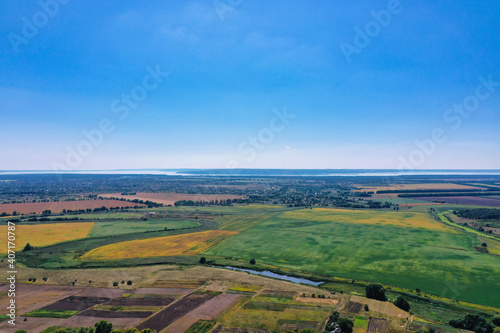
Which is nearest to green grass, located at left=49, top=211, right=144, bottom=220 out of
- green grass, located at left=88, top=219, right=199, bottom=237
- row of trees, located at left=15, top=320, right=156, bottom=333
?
green grass, located at left=88, top=219, right=199, bottom=237

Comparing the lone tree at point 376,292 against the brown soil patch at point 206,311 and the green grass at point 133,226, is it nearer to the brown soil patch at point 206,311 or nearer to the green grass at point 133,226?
the brown soil patch at point 206,311

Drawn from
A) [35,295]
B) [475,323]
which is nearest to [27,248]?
[35,295]

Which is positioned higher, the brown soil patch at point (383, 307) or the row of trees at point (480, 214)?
the row of trees at point (480, 214)

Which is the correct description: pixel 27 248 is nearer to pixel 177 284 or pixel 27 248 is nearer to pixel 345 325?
pixel 177 284

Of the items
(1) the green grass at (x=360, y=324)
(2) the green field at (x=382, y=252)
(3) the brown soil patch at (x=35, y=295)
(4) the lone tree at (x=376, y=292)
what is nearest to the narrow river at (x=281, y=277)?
(2) the green field at (x=382, y=252)

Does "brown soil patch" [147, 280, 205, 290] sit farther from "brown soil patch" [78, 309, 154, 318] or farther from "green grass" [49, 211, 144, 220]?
"green grass" [49, 211, 144, 220]

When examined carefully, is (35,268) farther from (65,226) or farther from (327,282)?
(327,282)
